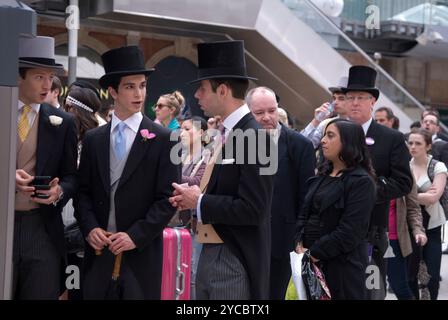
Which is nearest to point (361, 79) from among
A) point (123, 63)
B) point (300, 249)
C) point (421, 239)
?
point (300, 249)

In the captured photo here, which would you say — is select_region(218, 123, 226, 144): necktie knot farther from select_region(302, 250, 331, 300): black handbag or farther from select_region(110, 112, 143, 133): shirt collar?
select_region(302, 250, 331, 300): black handbag

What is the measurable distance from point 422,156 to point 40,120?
529 centimetres

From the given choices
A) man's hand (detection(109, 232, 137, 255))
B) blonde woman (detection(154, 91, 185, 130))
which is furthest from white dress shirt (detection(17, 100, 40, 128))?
blonde woman (detection(154, 91, 185, 130))

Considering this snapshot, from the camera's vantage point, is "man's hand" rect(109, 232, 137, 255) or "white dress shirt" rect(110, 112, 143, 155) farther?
"white dress shirt" rect(110, 112, 143, 155)

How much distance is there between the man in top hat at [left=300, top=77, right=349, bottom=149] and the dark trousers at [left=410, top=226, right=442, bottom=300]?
167 cm

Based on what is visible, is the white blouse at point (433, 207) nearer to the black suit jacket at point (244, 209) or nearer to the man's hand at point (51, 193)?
the black suit jacket at point (244, 209)

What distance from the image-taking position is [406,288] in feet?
29.1

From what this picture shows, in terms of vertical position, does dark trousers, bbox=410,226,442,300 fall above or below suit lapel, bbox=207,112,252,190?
below

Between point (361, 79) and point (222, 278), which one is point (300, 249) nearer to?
point (222, 278)

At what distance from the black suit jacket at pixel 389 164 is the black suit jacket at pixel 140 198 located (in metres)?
1.93

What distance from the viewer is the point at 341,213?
6176mm

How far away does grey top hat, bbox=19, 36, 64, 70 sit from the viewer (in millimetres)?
5547
